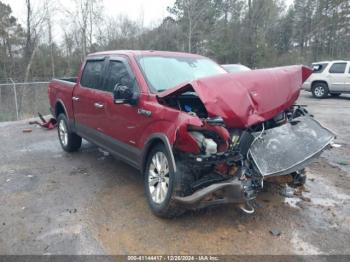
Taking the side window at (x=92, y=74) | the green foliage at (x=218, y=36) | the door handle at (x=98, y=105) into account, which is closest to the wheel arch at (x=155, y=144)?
the door handle at (x=98, y=105)

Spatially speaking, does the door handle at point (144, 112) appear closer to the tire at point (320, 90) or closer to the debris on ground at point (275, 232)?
the debris on ground at point (275, 232)

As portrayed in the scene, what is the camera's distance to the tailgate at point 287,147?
139 inches

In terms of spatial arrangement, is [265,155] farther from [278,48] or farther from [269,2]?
[278,48]

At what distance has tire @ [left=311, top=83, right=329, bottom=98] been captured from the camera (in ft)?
56.4

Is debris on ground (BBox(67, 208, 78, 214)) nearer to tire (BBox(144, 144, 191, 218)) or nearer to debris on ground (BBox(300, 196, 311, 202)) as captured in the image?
tire (BBox(144, 144, 191, 218))

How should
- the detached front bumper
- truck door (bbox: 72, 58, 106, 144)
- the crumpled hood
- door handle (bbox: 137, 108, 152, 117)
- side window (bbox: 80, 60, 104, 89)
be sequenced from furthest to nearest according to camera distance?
side window (bbox: 80, 60, 104, 89) < truck door (bbox: 72, 58, 106, 144) < door handle (bbox: 137, 108, 152, 117) < the crumpled hood < the detached front bumper

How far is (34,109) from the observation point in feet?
48.3

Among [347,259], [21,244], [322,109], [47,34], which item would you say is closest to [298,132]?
[347,259]

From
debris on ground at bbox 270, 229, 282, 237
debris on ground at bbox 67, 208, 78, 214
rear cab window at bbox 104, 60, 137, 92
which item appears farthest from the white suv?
debris on ground at bbox 67, 208, 78, 214

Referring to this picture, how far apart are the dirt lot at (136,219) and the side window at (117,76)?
58.8 inches

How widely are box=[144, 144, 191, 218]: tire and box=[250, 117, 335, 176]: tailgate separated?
792mm

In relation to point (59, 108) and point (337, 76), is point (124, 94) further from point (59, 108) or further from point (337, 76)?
point (337, 76)

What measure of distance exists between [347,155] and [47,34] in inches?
1009

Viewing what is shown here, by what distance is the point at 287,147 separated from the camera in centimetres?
369
